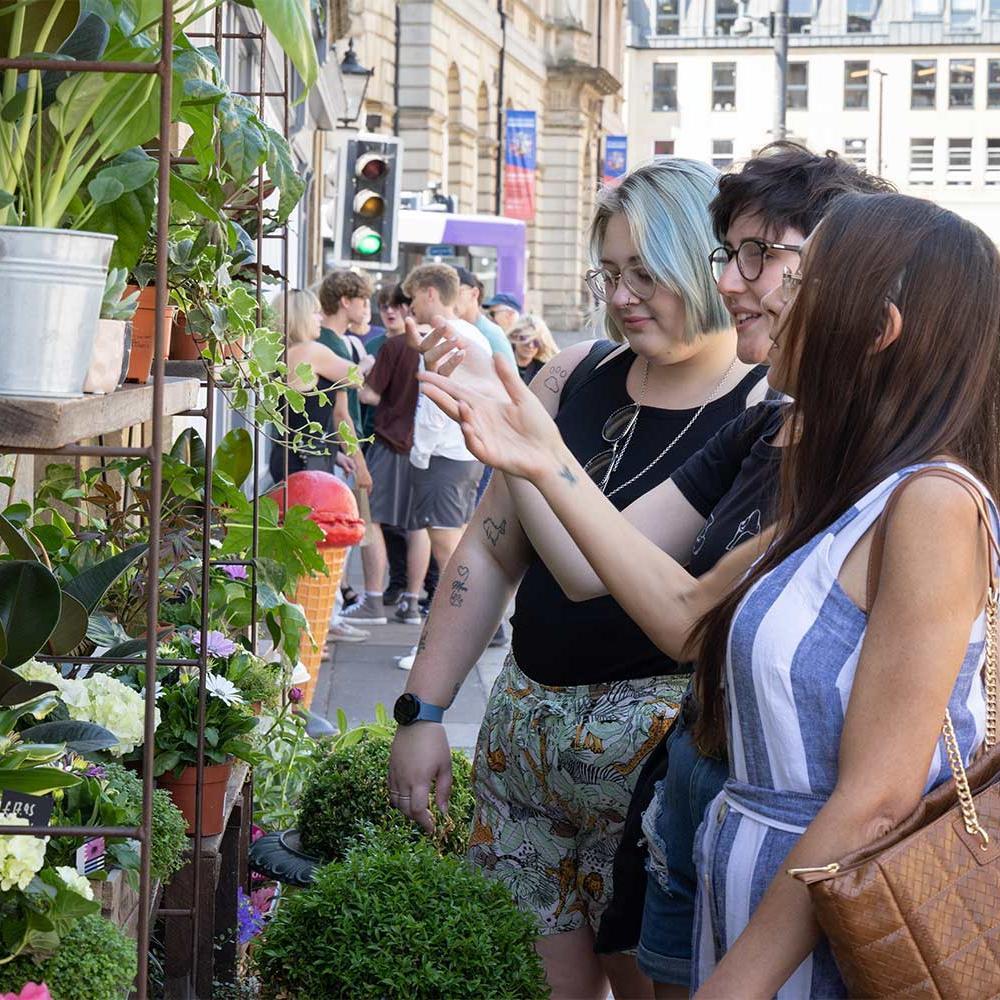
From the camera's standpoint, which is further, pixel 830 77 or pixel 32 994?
pixel 830 77

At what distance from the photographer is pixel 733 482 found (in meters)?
2.30

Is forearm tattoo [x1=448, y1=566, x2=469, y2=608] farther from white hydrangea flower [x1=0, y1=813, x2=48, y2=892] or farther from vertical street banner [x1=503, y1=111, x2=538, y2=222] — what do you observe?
vertical street banner [x1=503, y1=111, x2=538, y2=222]

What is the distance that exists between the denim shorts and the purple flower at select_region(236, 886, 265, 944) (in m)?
1.46

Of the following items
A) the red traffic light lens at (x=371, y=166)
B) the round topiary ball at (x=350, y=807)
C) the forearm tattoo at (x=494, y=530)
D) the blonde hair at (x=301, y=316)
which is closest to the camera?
the forearm tattoo at (x=494, y=530)

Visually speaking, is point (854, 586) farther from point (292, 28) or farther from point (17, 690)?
point (17, 690)

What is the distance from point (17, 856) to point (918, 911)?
927mm

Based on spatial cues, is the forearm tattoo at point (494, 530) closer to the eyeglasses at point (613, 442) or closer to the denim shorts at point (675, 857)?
the eyeglasses at point (613, 442)

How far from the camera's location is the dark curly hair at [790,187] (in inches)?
90.4

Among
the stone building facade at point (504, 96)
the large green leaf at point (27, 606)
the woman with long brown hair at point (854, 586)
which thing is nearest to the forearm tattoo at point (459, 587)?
the woman with long brown hair at point (854, 586)

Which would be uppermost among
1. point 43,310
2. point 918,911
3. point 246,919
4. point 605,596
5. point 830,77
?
point 830,77

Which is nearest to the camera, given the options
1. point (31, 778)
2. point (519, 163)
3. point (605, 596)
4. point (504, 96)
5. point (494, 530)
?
point (31, 778)

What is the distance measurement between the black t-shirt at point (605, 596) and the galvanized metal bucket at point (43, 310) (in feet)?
3.70

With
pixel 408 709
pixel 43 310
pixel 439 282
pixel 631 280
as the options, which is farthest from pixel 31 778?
pixel 439 282

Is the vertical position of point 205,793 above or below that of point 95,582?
below
